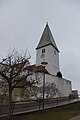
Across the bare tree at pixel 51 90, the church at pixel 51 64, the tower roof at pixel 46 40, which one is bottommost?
the bare tree at pixel 51 90

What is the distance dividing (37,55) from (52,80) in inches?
771

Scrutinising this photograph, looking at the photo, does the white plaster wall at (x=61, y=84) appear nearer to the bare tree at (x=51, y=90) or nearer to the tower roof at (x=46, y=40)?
the bare tree at (x=51, y=90)

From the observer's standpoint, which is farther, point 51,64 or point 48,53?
point 48,53

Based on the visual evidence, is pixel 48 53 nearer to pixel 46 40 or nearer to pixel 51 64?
pixel 51 64

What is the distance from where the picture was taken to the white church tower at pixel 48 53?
2685 inches

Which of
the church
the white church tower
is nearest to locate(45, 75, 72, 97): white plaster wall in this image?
the church

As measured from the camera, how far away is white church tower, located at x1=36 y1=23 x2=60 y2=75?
6819 centimetres

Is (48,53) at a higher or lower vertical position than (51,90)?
higher

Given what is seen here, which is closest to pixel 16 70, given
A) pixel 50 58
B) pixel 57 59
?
pixel 50 58

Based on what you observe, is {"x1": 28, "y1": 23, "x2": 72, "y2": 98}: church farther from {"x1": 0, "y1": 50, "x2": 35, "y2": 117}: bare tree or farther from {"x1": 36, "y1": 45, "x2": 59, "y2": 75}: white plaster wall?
{"x1": 0, "y1": 50, "x2": 35, "y2": 117}: bare tree

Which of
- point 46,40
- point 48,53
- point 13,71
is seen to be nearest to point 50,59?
point 48,53

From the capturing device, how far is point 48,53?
2736 inches

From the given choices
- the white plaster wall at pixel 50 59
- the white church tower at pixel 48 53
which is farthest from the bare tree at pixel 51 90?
the white church tower at pixel 48 53

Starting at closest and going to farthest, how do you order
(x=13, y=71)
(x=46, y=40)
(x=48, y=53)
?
1. (x=13, y=71)
2. (x=48, y=53)
3. (x=46, y=40)
